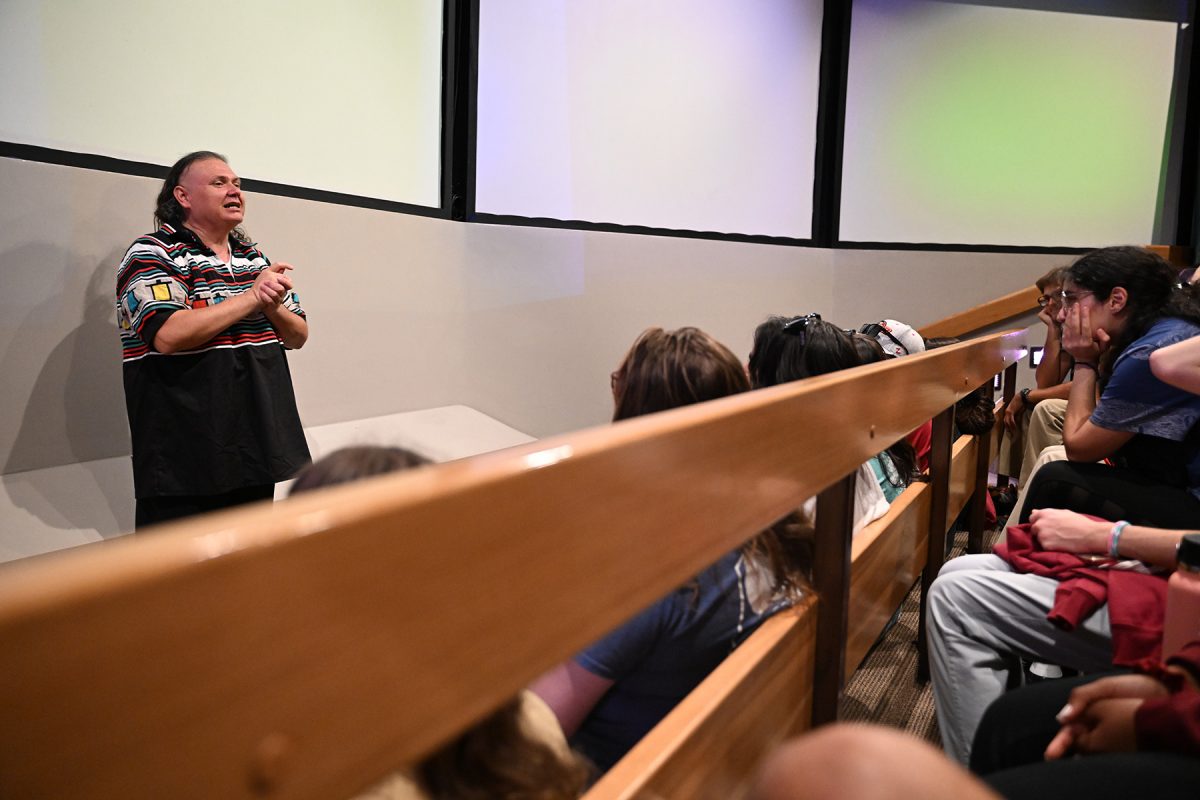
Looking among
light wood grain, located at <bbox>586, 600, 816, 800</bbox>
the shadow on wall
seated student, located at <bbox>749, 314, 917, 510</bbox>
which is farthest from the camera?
the shadow on wall

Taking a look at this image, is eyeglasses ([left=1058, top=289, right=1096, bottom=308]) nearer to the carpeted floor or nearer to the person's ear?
the person's ear

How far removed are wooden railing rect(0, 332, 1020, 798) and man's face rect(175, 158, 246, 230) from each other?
5.47 ft

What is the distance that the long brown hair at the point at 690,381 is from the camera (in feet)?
3.90

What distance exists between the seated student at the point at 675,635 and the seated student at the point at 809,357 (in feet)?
1.82

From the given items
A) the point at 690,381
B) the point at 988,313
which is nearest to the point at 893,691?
the point at 690,381

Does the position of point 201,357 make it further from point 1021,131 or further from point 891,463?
point 1021,131

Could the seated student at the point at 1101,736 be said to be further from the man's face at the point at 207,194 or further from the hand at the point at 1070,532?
the man's face at the point at 207,194

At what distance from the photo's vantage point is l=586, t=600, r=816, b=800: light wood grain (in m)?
0.71

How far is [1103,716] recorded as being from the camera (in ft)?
2.96

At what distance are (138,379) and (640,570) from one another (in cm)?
170

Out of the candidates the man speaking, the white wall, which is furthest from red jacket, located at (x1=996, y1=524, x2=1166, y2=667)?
the white wall

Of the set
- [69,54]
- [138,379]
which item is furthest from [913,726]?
[69,54]

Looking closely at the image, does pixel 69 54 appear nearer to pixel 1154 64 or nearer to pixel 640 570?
pixel 640 570

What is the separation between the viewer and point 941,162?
541 cm
